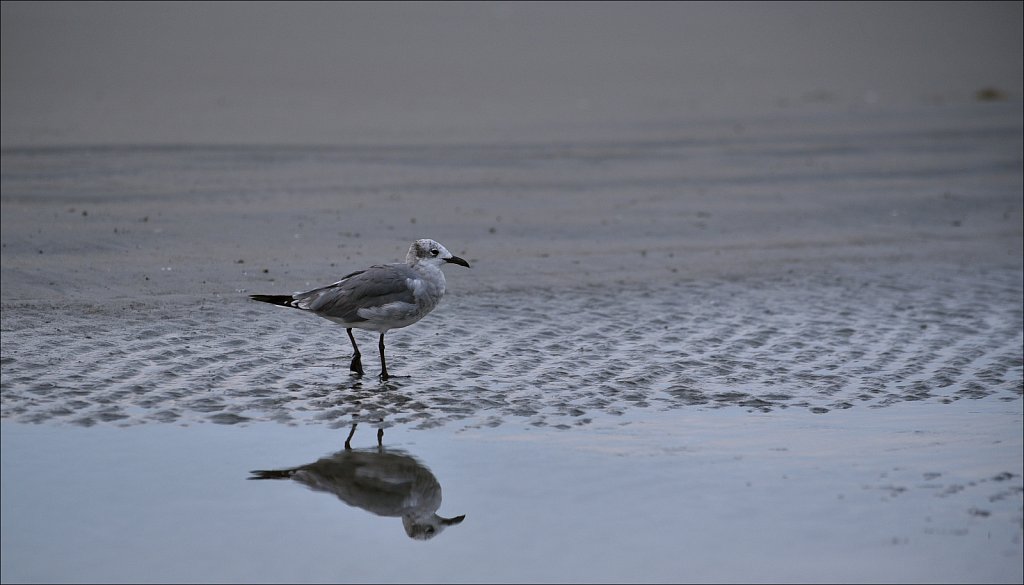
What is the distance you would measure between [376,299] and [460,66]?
15588 millimetres

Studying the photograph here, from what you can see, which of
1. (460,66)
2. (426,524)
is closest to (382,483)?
(426,524)

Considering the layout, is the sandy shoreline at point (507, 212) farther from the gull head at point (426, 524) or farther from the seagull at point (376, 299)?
the gull head at point (426, 524)

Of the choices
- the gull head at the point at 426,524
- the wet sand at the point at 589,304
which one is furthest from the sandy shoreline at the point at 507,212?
the gull head at the point at 426,524

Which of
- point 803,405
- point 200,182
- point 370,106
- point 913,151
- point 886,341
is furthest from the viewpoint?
point 370,106

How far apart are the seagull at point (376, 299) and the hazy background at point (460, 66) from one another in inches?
357

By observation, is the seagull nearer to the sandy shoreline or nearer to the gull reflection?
the gull reflection

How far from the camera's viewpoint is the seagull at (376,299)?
7.92 metres

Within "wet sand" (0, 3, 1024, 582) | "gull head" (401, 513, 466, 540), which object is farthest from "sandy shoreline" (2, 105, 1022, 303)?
"gull head" (401, 513, 466, 540)

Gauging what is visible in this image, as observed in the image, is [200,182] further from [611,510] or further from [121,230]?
[611,510]

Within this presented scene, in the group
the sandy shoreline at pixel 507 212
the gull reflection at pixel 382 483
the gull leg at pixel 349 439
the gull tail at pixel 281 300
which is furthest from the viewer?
the sandy shoreline at pixel 507 212

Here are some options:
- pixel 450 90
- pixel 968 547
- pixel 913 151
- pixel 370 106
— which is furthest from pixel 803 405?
pixel 450 90

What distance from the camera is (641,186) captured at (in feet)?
49.6

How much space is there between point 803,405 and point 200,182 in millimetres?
8777

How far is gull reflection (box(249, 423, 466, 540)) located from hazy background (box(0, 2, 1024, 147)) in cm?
1097
